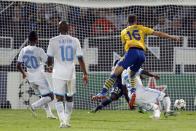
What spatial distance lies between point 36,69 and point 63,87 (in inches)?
184

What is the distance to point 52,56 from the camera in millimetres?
16016

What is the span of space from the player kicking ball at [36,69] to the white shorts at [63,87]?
160 inches

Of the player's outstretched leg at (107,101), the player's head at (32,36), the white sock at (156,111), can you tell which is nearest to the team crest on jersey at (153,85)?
the player's outstretched leg at (107,101)

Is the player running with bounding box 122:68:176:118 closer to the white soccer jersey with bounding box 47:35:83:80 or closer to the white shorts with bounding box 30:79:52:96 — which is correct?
the white shorts with bounding box 30:79:52:96

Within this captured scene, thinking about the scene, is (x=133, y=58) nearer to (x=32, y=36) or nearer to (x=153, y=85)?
(x=32, y=36)

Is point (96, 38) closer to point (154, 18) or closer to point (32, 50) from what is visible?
point (154, 18)

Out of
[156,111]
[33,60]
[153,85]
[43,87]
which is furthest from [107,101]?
[153,85]

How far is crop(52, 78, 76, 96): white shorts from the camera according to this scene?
1584 cm

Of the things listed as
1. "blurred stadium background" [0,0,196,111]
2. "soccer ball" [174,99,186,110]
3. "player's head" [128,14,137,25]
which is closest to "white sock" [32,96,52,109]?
"player's head" [128,14,137,25]

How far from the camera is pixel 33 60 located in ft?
66.5

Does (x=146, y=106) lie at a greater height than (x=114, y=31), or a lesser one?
lesser

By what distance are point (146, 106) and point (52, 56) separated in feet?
14.5

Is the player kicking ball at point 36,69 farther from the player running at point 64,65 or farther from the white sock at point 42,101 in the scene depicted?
the player running at point 64,65

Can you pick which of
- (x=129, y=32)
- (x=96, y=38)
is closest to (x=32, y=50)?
(x=129, y=32)
